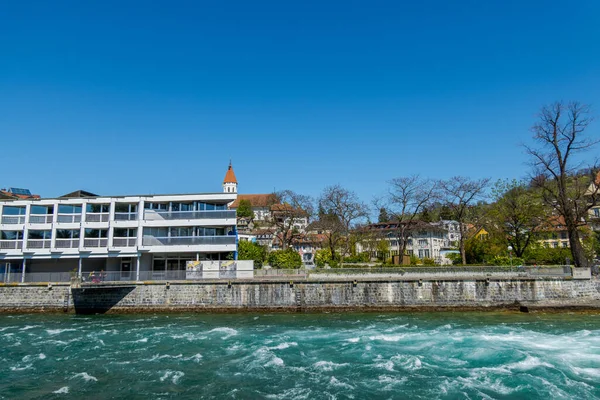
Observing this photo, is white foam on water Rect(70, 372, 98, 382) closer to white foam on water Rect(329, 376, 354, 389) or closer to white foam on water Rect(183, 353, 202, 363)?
white foam on water Rect(183, 353, 202, 363)

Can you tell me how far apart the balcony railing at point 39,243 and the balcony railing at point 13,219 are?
2322mm

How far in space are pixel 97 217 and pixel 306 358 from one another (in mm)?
25939

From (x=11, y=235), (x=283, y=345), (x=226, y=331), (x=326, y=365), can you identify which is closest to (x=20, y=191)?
(x=11, y=235)

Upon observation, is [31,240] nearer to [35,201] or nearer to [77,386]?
[35,201]

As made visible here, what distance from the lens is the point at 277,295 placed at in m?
29.6

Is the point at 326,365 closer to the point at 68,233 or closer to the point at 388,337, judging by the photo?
the point at 388,337

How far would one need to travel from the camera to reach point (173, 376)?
1517cm

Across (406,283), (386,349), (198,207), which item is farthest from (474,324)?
(198,207)

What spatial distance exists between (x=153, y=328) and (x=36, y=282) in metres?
13.3

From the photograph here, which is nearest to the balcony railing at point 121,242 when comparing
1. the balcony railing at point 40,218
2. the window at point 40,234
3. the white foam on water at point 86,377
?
the window at point 40,234

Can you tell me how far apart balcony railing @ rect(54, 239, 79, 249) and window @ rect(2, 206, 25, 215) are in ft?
17.7

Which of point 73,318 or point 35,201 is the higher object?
point 35,201

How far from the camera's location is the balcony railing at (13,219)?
35344 millimetres

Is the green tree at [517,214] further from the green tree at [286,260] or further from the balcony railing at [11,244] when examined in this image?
the balcony railing at [11,244]
